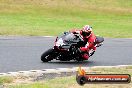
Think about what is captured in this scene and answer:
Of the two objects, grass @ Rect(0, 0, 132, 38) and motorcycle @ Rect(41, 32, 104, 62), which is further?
grass @ Rect(0, 0, 132, 38)

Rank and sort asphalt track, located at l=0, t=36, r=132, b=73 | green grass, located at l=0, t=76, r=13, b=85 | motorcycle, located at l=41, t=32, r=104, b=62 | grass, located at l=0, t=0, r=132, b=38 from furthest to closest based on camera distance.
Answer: grass, located at l=0, t=0, r=132, b=38 → motorcycle, located at l=41, t=32, r=104, b=62 → asphalt track, located at l=0, t=36, r=132, b=73 → green grass, located at l=0, t=76, r=13, b=85

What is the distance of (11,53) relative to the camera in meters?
17.5

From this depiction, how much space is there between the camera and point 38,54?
58.2 feet

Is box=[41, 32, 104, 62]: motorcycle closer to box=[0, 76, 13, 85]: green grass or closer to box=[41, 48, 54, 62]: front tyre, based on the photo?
box=[41, 48, 54, 62]: front tyre

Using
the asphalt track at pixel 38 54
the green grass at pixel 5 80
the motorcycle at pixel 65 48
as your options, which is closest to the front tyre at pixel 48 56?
the motorcycle at pixel 65 48

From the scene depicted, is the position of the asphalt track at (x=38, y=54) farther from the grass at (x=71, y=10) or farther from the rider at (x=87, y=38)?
the grass at (x=71, y=10)

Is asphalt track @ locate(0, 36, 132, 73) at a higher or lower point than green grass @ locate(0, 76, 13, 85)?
lower

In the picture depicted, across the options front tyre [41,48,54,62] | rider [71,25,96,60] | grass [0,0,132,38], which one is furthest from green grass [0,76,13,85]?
grass [0,0,132,38]

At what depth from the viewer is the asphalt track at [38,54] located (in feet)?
49.5

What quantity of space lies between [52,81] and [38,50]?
7593mm

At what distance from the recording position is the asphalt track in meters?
15.1

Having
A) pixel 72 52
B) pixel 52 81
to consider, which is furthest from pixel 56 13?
pixel 52 81

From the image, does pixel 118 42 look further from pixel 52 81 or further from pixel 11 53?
pixel 52 81

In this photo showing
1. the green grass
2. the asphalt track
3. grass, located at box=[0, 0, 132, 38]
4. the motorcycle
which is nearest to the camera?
the green grass
